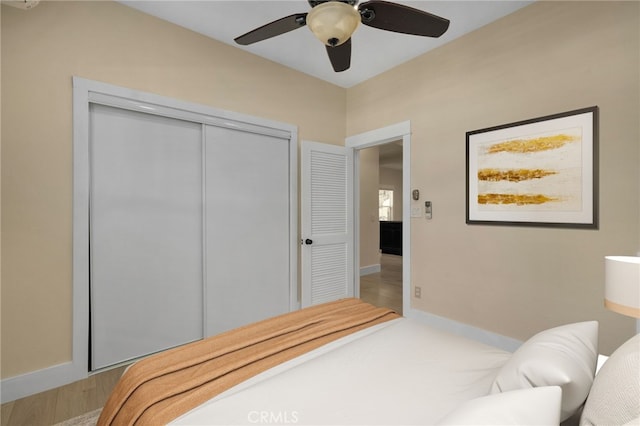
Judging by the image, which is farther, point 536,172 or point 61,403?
point 536,172

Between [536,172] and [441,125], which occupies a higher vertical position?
[441,125]

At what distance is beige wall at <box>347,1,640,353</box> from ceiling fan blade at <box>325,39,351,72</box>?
4.61 ft

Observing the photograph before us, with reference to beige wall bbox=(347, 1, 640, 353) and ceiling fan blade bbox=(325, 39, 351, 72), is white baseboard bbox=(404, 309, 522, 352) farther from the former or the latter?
ceiling fan blade bbox=(325, 39, 351, 72)

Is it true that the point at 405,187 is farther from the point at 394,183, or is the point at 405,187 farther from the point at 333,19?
the point at 394,183

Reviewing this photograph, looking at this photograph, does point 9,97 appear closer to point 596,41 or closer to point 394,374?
point 394,374

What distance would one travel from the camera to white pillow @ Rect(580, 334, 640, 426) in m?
0.72

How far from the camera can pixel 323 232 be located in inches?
141

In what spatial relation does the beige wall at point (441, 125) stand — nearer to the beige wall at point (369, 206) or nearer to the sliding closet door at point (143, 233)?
the sliding closet door at point (143, 233)

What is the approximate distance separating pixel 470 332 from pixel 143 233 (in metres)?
2.99

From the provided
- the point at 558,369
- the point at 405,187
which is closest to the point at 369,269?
the point at 405,187

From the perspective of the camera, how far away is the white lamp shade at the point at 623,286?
1210 millimetres

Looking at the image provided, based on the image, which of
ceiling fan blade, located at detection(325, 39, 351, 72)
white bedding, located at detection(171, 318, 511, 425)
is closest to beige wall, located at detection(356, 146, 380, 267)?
ceiling fan blade, located at detection(325, 39, 351, 72)

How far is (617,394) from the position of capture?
0.76 m

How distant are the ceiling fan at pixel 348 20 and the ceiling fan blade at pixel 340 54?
0.01 meters
